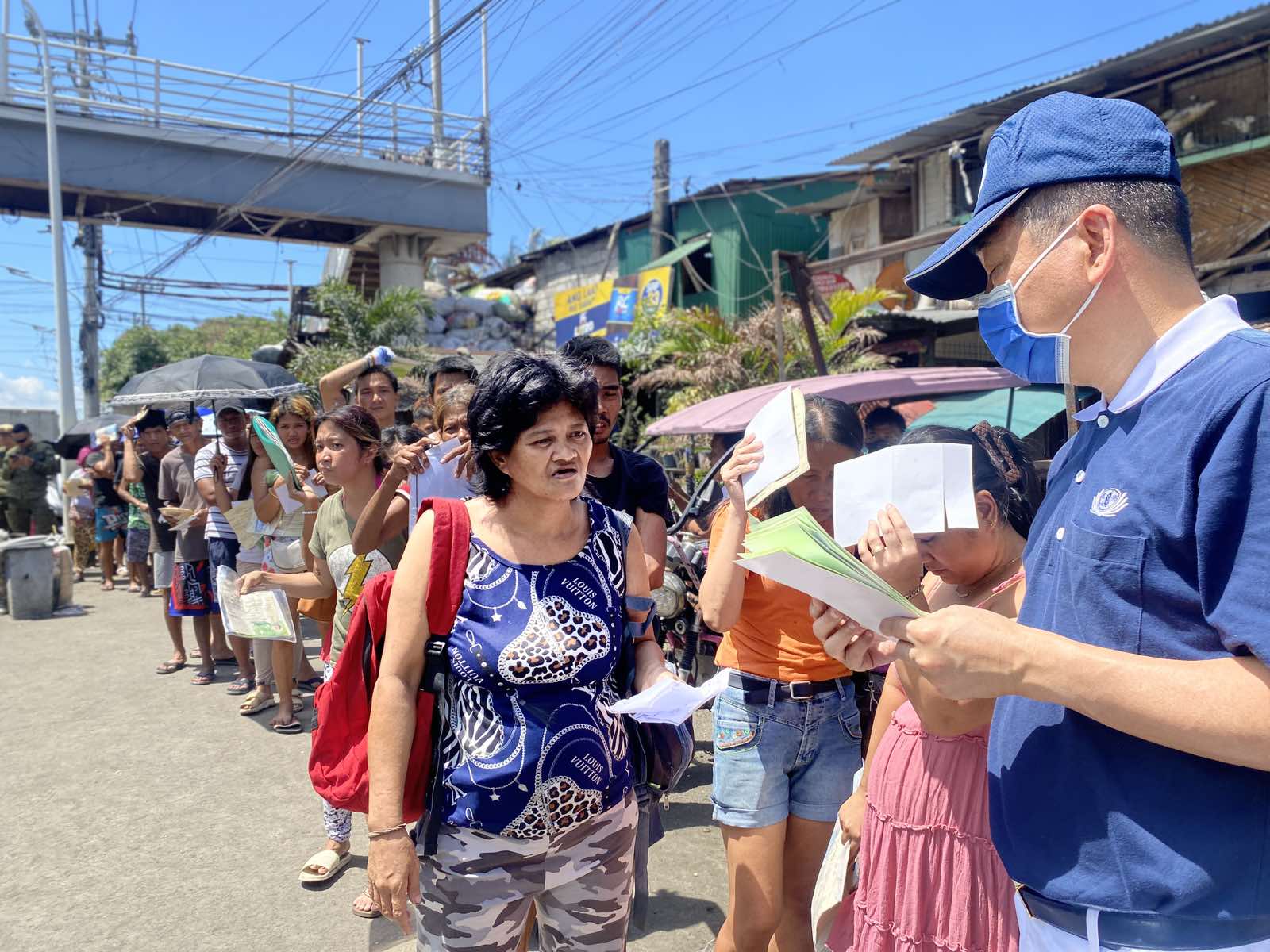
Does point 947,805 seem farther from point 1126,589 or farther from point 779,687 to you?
point 1126,589

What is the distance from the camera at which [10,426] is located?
1119cm

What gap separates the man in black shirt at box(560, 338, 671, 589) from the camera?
130 inches

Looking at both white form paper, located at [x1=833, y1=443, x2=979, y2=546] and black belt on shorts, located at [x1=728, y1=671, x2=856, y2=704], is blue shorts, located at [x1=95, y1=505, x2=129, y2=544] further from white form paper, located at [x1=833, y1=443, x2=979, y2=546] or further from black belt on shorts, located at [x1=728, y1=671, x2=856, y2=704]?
white form paper, located at [x1=833, y1=443, x2=979, y2=546]

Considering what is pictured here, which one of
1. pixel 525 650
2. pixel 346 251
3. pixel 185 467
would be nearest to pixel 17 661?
pixel 185 467

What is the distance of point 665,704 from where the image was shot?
2051 mm

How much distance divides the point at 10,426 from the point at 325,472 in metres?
9.68

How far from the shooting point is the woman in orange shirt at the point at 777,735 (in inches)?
100

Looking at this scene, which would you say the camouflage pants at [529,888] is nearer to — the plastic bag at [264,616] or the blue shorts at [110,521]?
the plastic bag at [264,616]

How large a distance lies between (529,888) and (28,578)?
9546mm

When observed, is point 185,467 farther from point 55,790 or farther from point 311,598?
point 311,598

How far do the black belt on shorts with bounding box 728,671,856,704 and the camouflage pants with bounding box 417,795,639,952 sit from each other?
528 mm

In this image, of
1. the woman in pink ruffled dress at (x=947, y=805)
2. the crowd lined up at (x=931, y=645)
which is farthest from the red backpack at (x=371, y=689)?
the woman in pink ruffled dress at (x=947, y=805)

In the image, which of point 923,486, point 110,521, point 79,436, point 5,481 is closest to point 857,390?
point 923,486

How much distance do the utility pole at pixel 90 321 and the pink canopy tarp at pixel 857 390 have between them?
64.3ft
